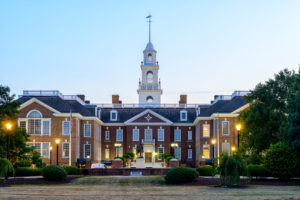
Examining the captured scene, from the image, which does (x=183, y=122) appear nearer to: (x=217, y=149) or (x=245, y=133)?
(x=217, y=149)

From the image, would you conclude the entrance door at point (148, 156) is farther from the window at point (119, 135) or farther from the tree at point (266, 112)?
the tree at point (266, 112)

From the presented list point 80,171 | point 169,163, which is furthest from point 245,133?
point 80,171

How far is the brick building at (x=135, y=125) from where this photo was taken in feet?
176

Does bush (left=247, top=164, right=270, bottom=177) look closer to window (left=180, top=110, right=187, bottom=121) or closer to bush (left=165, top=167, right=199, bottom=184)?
bush (left=165, top=167, right=199, bottom=184)

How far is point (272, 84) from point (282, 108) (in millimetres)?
2547

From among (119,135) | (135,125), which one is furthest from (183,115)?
(119,135)

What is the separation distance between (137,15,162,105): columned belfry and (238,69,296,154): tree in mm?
31729

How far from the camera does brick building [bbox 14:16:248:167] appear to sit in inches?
2115

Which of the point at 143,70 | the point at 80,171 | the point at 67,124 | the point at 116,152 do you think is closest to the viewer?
the point at 80,171

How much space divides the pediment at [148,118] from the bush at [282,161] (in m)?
30.7

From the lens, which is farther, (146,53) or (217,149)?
(146,53)

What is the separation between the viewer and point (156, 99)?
75.9m

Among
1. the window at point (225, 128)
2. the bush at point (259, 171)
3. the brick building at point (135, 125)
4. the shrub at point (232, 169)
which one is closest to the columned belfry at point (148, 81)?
the brick building at point (135, 125)

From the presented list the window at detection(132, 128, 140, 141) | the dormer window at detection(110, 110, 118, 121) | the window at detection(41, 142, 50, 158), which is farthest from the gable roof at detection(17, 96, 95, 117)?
→ the window at detection(132, 128, 140, 141)
